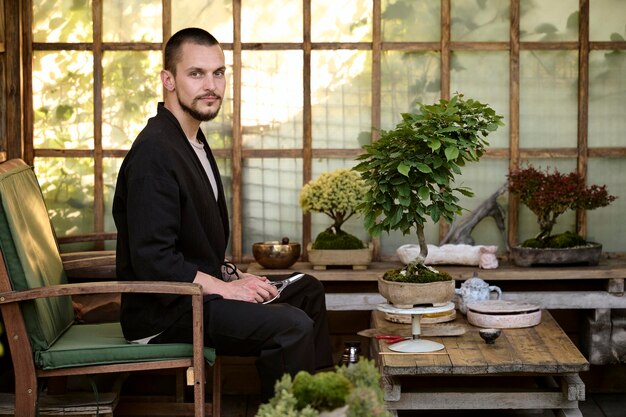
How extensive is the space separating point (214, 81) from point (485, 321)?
1.39 m

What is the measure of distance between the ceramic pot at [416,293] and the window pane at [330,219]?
0.91 m

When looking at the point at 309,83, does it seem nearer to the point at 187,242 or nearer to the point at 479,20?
the point at 479,20

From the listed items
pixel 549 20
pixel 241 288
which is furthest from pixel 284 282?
pixel 549 20

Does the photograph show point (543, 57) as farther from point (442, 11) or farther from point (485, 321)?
point (485, 321)

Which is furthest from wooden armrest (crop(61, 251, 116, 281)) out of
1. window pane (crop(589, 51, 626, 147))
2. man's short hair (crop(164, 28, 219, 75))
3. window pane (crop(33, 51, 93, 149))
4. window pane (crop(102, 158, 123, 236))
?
window pane (crop(589, 51, 626, 147))

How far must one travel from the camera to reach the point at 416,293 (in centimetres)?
412

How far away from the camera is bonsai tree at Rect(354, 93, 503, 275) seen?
4.04 m

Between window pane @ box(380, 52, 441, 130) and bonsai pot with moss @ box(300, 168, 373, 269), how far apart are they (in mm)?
398

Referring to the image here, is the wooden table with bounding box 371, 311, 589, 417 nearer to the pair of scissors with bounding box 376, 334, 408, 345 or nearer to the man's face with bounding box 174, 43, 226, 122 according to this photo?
the pair of scissors with bounding box 376, 334, 408, 345

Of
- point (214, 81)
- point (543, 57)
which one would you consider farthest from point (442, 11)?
point (214, 81)

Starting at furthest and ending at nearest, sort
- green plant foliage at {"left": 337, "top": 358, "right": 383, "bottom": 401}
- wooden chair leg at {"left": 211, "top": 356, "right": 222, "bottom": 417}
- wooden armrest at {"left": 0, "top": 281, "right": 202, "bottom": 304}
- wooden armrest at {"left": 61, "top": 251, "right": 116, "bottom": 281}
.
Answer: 1. wooden armrest at {"left": 61, "top": 251, "right": 116, "bottom": 281}
2. wooden chair leg at {"left": 211, "top": 356, "right": 222, "bottom": 417}
3. wooden armrest at {"left": 0, "top": 281, "right": 202, "bottom": 304}
4. green plant foliage at {"left": 337, "top": 358, "right": 383, "bottom": 401}

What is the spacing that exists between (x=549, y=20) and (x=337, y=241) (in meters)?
1.42

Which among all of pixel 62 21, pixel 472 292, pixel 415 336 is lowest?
pixel 415 336

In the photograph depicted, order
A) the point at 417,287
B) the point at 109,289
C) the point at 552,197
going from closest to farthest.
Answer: the point at 109,289 → the point at 417,287 → the point at 552,197
